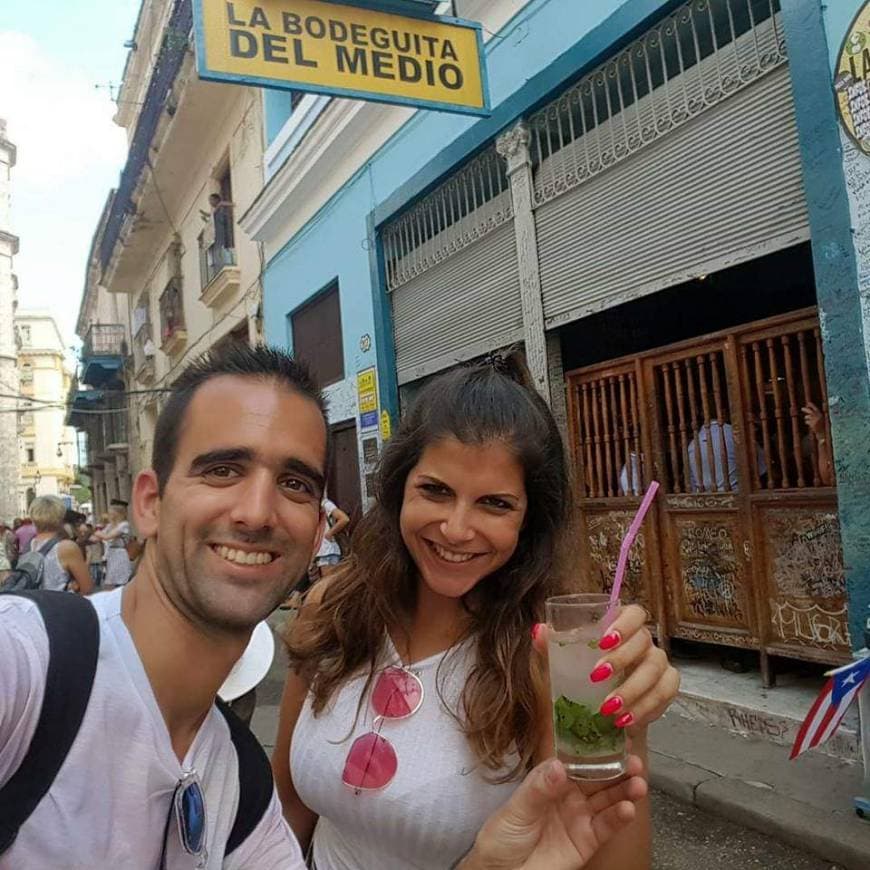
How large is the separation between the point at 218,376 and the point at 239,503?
0.28 meters

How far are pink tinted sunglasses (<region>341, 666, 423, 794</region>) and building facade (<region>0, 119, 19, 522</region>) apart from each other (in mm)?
36594

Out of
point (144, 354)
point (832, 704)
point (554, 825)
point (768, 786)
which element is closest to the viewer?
point (554, 825)

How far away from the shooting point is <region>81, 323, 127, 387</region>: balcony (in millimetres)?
22047

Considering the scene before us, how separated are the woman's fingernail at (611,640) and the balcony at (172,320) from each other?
46.8ft

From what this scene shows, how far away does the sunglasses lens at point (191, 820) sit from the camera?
1.16 metres

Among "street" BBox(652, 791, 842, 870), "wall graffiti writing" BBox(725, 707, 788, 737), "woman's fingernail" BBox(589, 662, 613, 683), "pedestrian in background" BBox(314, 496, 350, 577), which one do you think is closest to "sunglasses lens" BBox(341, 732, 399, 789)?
"woman's fingernail" BBox(589, 662, 613, 683)

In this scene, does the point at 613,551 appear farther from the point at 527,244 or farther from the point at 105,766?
the point at 105,766

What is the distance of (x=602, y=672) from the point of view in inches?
47.8

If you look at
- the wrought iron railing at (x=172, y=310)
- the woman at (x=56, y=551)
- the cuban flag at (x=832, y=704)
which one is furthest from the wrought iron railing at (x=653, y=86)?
the wrought iron railing at (x=172, y=310)

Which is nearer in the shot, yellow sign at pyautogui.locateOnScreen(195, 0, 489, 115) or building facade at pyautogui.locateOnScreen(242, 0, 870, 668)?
building facade at pyautogui.locateOnScreen(242, 0, 870, 668)

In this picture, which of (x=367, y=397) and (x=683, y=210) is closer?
(x=683, y=210)

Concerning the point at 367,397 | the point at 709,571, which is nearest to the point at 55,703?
the point at 709,571

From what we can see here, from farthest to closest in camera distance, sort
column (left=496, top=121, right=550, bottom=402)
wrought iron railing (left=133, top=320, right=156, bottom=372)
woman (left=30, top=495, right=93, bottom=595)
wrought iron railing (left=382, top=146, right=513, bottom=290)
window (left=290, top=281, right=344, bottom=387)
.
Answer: wrought iron railing (left=133, top=320, right=156, bottom=372)
window (left=290, top=281, right=344, bottom=387)
wrought iron railing (left=382, top=146, right=513, bottom=290)
column (left=496, top=121, right=550, bottom=402)
woman (left=30, top=495, right=93, bottom=595)

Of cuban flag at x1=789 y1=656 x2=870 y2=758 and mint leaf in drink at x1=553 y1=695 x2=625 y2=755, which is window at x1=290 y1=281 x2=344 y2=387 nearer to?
cuban flag at x1=789 y1=656 x2=870 y2=758
